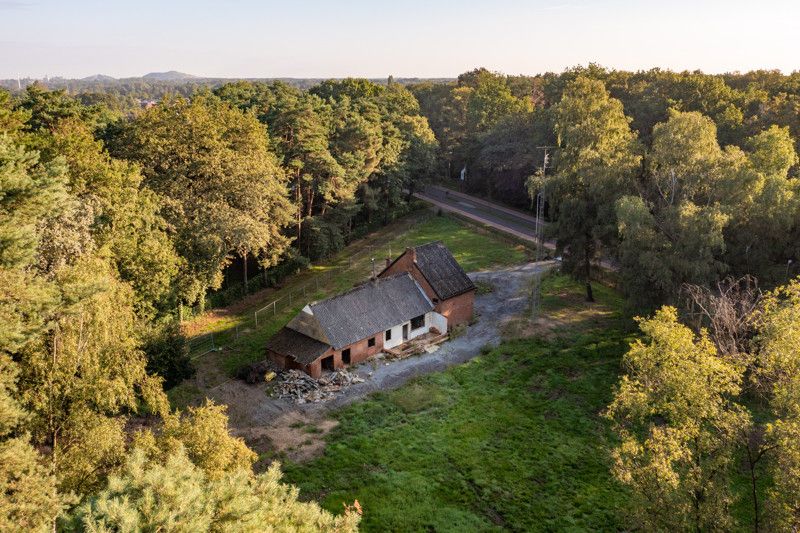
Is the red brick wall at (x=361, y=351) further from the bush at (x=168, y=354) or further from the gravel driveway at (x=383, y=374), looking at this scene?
the bush at (x=168, y=354)

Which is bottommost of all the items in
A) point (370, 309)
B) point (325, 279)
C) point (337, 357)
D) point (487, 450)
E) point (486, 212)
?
point (487, 450)

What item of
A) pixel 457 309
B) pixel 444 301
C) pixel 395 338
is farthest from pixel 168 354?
pixel 457 309

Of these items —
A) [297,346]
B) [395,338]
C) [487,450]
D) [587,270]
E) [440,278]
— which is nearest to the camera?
[487,450]

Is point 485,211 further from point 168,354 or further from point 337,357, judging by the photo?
point 168,354

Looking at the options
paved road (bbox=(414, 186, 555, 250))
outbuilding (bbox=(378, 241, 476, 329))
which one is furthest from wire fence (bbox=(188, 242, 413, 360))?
paved road (bbox=(414, 186, 555, 250))

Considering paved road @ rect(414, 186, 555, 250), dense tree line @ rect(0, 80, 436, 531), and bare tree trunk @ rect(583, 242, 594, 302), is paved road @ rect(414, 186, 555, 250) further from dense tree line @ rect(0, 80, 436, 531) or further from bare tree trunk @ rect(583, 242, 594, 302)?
dense tree line @ rect(0, 80, 436, 531)

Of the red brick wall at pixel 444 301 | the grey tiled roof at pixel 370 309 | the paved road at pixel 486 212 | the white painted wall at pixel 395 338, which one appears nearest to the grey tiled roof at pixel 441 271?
the red brick wall at pixel 444 301
